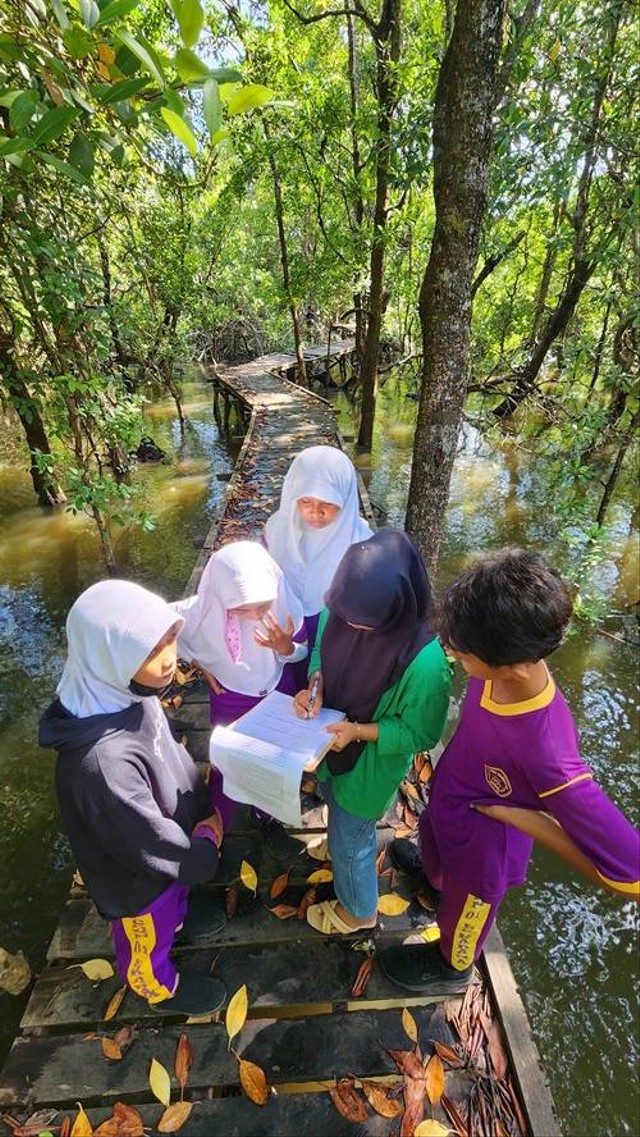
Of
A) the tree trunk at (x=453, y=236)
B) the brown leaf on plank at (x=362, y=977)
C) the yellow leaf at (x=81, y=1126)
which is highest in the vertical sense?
the tree trunk at (x=453, y=236)

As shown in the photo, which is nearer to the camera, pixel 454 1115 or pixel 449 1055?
pixel 454 1115

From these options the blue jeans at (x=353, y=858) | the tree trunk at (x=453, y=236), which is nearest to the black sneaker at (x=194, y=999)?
the blue jeans at (x=353, y=858)

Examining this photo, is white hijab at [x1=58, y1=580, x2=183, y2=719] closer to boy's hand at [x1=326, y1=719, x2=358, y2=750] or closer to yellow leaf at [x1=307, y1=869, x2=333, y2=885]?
boy's hand at [x1=326, y1=719, x2=358, y2=750]

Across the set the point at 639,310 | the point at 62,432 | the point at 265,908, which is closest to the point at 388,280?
the point at 639,310

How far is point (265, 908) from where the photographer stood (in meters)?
2.59

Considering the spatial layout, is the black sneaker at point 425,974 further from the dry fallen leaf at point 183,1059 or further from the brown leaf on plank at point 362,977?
the dry fallen leaf at point 183,1059

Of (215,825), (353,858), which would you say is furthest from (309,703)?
(215,825)

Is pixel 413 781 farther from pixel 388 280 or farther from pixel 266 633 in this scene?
pixel 388 280

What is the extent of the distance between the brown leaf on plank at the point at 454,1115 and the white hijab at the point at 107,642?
190 centimetres

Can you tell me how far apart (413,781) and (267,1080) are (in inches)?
64.1

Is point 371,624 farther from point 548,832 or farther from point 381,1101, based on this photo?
point 381,1101

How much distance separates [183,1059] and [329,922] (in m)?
0.76

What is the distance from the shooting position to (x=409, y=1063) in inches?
81.3

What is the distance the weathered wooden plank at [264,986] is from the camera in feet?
7.26
